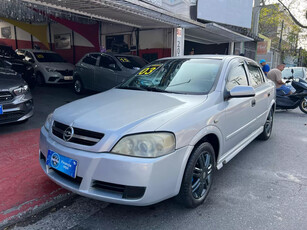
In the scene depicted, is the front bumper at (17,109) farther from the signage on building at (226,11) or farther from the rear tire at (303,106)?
the rear tire at (303,106)

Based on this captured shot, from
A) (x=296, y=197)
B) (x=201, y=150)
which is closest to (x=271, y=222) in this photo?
(x=296, y=197)

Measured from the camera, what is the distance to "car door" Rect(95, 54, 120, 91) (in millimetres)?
8133

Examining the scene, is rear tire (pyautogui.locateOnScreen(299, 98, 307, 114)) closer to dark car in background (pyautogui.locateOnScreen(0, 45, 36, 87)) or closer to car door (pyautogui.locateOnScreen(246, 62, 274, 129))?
car door (pyautogui.locateOnScreen(246, 62, 274, 129))

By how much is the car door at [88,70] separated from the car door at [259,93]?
588 centimetres

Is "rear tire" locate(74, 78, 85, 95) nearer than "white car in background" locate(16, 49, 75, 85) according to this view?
Yes

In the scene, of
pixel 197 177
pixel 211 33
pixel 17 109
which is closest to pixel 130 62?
pixel 17 109

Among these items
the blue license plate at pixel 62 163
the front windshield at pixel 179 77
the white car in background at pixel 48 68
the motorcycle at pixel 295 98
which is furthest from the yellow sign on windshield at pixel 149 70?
the white car in background at pixel 48 68

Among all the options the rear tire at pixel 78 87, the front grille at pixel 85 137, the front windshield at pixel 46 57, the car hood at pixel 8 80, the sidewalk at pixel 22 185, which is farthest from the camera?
the front windshield at pixel 46 57

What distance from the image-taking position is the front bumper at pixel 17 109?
4336mm

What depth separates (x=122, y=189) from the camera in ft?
7.13

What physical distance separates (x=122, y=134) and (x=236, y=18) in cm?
1231

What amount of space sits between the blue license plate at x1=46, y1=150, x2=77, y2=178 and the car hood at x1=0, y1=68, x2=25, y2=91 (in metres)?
2.61

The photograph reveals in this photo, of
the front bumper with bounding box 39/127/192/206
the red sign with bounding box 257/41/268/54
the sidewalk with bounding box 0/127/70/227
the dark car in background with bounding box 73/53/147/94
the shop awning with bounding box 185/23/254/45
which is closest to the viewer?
the front bumper with bounding box 39/127/192/206

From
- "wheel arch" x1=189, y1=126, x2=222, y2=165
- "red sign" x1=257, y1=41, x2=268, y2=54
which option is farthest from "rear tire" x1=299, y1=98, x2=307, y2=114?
"red sign" x1=257, y1=41, x2=268, y2=54
